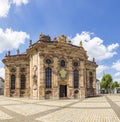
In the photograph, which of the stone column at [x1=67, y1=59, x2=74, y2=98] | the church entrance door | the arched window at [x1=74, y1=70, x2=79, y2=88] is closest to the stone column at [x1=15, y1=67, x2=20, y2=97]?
the church entrance door

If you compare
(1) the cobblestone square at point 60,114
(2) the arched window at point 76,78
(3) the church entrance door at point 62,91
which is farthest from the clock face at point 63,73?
(1) the cobblestone square at point 60,114

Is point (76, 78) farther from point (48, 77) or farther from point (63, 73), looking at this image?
point (48, 77)

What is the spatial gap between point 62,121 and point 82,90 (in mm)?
27264

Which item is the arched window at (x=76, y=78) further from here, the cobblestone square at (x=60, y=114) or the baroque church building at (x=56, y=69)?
the cobblestone square at (x=60, y=114)

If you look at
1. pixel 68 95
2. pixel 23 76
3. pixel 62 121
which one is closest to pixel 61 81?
pixel 68 95

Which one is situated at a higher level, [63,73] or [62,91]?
[63,73]

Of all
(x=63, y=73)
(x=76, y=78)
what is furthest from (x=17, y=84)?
(x=76, y=78)

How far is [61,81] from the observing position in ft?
124

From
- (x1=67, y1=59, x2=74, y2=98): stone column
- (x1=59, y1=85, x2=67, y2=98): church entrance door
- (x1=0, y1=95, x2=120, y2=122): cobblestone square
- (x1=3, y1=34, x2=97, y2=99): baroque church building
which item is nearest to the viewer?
(x1=0, y1=95, x2=120, y2=122): cobblestone square

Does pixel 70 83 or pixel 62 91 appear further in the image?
pixel 70 83

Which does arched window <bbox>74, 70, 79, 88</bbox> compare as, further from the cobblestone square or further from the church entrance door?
the cobblestone square

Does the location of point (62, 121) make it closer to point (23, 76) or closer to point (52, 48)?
point (52, 48)

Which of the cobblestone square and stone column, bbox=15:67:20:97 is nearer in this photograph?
the cobblestone square

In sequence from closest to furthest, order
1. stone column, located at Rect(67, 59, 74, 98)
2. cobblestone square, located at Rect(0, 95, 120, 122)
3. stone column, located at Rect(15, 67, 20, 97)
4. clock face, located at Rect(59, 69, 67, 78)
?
1. cobblestone square, located at Rect(0, 95, 120, 122)
2. clock face, located at Rect(59, 69, 67, 78)
3. stone column, located at Rect(67, 59, 74, 98)
4. stone column, located at Rect(15, 67, 20, 97)
